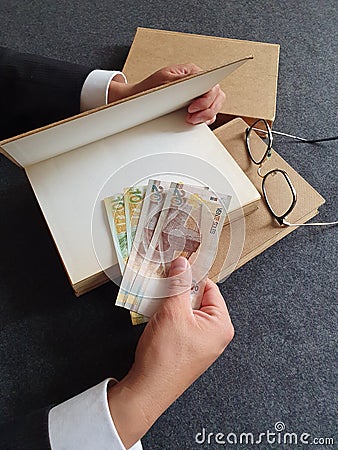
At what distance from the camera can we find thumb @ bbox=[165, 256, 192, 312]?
51cm

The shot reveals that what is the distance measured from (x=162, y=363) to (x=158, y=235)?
165 millimetres

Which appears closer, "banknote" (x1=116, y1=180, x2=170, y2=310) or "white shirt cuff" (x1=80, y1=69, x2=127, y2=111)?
"banknote" (x1=116, y1=180, x2=170, y2=310)

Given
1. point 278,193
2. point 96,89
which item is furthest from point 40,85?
point 278,193

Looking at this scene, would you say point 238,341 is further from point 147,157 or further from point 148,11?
point 148,11

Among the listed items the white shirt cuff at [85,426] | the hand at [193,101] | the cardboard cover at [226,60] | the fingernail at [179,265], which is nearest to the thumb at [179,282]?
the fingernail at [179,265]

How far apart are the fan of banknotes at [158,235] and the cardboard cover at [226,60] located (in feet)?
0.85

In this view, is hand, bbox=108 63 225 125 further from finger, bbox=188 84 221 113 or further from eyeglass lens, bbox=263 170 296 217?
eyeglass lens, bbox=263 170 296 217

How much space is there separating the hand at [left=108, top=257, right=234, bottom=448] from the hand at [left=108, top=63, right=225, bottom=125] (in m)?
0.29

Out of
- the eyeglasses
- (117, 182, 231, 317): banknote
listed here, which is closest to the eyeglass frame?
the eyeglasses

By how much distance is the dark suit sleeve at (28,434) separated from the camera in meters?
0.48

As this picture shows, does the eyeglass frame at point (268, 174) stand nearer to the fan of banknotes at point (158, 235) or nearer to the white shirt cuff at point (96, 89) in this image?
the fan of banknotes at point (158, 235)

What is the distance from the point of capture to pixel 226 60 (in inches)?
35.0

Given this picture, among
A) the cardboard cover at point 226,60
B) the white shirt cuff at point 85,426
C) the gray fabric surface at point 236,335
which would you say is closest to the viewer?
the white shirt cuff at point 85,426

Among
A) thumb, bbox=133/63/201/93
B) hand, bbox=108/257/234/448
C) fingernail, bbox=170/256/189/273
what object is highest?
thumb, bbox=133/63/201/93
